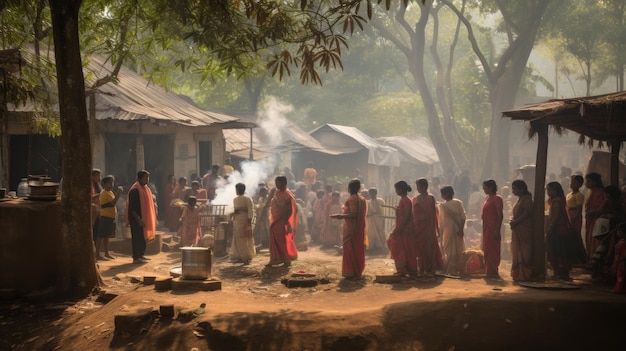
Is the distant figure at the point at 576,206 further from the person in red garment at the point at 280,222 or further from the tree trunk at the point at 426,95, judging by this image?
the tree trunk at the point at 426,95

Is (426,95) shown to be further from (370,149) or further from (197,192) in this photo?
(197,192)

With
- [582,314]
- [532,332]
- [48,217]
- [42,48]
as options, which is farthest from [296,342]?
[42,48]

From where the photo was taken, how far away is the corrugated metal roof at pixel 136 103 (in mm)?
16375

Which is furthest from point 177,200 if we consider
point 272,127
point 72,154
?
point 272,127

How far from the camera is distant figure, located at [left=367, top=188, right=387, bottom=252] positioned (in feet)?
53.4

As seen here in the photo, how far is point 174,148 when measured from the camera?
67.4 feet

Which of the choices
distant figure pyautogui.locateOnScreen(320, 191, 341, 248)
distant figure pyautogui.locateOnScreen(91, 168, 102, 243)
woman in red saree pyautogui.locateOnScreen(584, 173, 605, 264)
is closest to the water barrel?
distant figure pyautogui.locateOnScreen(91, 168, 102, 243)

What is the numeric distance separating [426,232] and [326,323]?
4.66m

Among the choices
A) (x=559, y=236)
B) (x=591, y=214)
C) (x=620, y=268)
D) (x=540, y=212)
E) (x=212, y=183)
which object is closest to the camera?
(x=620, y=268)

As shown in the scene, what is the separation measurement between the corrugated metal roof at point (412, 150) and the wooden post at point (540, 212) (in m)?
26.4

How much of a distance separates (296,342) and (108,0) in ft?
20.9

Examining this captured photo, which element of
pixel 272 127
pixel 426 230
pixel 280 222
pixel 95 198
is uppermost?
pixel 272 127

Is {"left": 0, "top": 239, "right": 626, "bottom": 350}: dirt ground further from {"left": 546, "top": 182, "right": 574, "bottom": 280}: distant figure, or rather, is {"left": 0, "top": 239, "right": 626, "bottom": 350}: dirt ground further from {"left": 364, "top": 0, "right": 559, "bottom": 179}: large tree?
{"left": 364, "top": 0, "right": 559, "bottom": 179}: large tree

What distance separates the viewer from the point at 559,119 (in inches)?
421
